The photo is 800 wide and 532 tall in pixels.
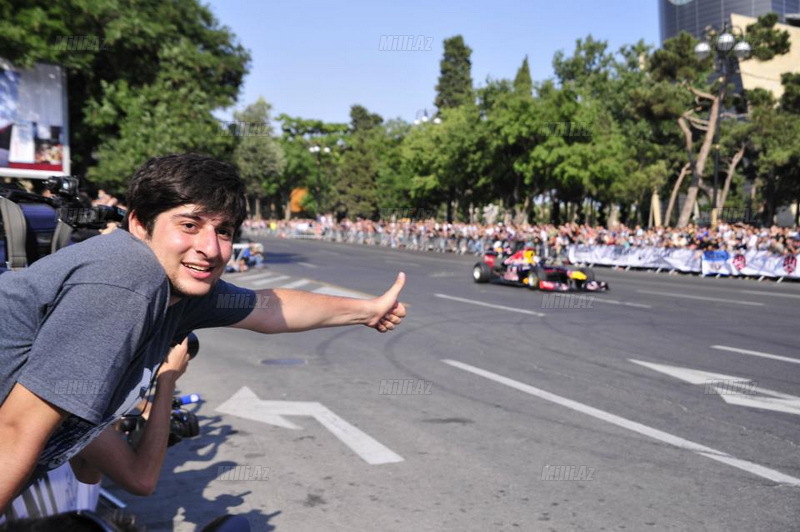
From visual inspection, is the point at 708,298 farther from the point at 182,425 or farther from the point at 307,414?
the point at 182,425

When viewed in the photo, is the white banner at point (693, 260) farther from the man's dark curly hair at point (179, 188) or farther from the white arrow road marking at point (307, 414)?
the man's dark curly hair at point (179, 188)

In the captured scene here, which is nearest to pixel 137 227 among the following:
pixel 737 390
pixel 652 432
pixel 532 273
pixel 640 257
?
pixel 652 432

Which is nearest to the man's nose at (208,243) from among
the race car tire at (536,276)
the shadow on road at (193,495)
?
the shadow on road at (193,495)

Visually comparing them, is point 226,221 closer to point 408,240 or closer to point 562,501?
point 562,501

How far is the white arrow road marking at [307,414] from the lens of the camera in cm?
521

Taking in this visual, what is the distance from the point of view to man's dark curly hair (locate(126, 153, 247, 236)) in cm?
195

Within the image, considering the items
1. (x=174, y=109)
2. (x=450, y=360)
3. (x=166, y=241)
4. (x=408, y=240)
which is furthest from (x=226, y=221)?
(x=408, y=240)

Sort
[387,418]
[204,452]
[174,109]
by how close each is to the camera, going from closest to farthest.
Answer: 1. [204,452]
2. [387,418]
3. [174,109]

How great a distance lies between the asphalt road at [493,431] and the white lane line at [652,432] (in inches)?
0.9

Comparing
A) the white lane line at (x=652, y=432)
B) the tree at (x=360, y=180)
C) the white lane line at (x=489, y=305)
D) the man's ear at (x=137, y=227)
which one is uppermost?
the tree at (x=360, y=180)

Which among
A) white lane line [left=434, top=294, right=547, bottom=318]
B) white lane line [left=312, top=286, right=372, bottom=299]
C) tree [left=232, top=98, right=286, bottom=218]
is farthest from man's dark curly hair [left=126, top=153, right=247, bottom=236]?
tree [left=232, top=98, right=286, bottom=218]

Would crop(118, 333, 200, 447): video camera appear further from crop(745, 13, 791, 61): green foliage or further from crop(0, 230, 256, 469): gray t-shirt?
crop(745, 13, 791, 61): green foliage

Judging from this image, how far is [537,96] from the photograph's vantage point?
46.4 meters

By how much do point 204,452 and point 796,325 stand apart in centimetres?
1034
